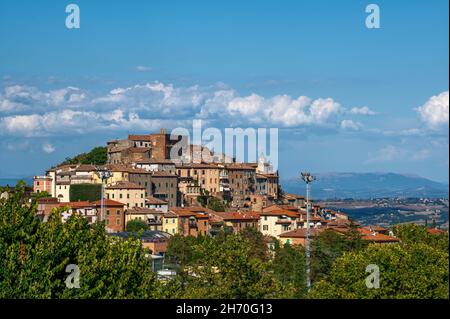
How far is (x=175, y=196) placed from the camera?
3627 inches

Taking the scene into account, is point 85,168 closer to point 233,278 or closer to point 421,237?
point 421,237

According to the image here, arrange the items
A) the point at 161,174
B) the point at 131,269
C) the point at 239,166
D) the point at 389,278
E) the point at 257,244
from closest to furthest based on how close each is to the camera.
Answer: the point at 131,269 → the point at 389,278 → the point at 257,244 → the point at 161,174 → the point at 239,166

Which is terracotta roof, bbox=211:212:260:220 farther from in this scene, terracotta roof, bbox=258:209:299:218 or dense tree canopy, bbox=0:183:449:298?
dense tree canopy, bbox=0:183:449:298

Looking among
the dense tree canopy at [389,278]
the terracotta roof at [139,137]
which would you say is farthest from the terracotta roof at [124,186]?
the dense tree canopy at [389,278]

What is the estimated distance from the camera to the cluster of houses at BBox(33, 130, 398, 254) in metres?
78.2

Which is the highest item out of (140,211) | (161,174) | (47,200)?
(161,174)

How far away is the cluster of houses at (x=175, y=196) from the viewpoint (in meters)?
78.2

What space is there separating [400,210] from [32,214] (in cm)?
15064

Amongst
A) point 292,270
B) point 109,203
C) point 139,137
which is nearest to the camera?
point 292,270

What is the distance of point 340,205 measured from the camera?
7840 inches

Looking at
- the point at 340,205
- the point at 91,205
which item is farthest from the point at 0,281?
the point at 340,205

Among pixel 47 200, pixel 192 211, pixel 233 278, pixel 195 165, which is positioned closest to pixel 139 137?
pixel 195 165

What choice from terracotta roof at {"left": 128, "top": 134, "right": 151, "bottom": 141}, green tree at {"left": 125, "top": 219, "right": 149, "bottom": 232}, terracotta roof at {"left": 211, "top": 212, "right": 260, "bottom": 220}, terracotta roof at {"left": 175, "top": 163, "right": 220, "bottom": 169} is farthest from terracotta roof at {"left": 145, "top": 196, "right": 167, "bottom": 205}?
terracotta roof at {"left": 128, "top": 134, "right": 151, "bottom": 141}
